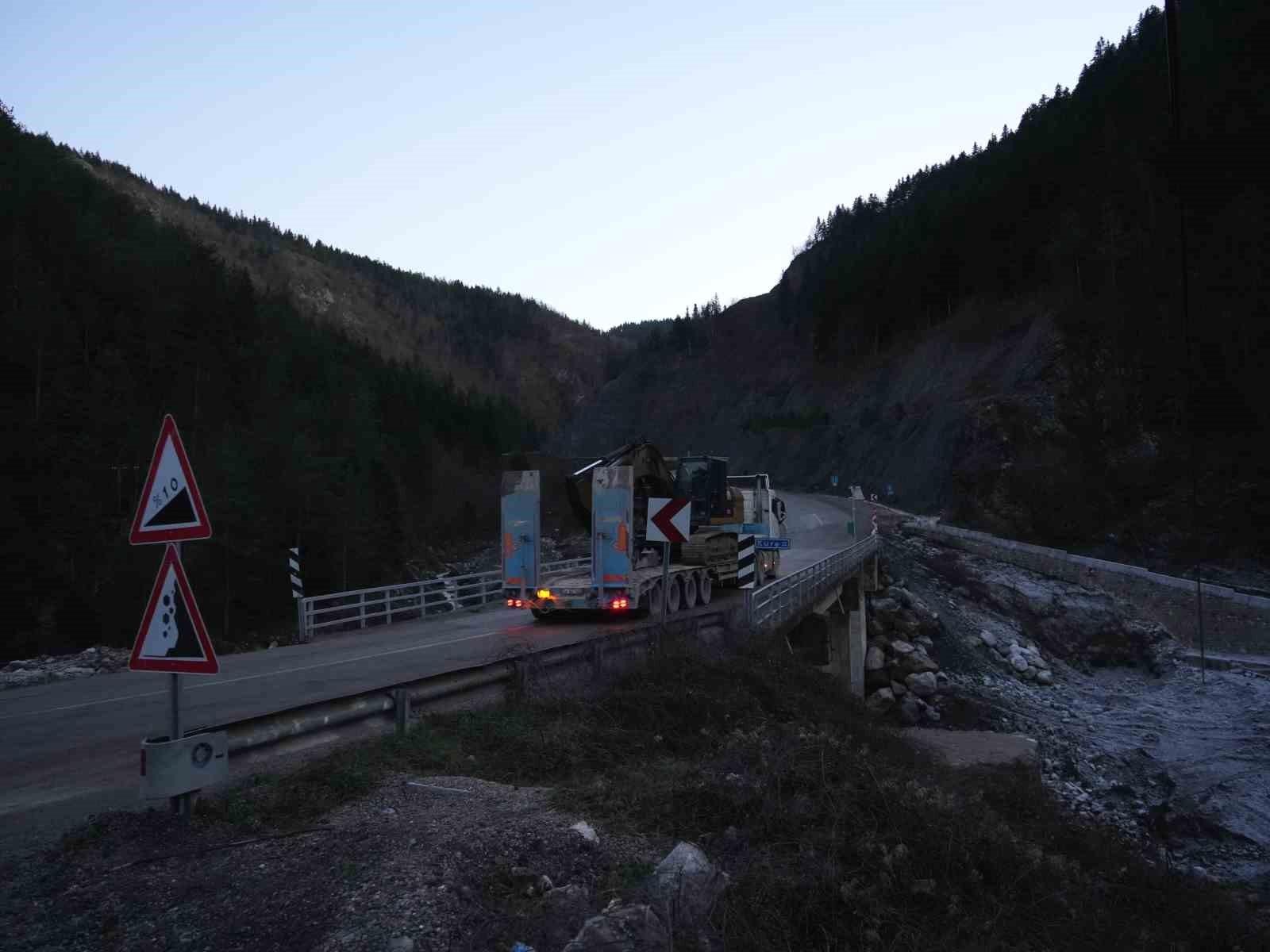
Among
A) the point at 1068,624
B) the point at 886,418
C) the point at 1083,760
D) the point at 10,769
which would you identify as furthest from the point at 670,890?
the point at 886,418

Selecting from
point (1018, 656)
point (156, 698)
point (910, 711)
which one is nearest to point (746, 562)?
point (910, 711)

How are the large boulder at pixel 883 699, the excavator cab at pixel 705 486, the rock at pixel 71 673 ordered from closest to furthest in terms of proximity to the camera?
the rock at pixel 71 673 → the excavator cab at pixel 705 486 → the large boulder at pixel 883 699

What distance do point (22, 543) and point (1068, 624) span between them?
35.3m

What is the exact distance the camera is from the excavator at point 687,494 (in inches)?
700

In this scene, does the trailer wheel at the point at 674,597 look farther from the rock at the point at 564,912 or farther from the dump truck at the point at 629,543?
the rock at the point at 564,912

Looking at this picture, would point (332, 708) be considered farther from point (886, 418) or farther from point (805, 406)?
point (805, 406)

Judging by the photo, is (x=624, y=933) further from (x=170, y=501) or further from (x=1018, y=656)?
(x=1018, y=656)

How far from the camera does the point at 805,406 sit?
79.5m

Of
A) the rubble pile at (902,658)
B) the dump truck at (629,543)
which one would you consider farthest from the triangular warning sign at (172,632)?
the rubble pile at (902,658)

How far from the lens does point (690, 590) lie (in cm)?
1908

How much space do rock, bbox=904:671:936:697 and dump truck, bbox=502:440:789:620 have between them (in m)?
7.89

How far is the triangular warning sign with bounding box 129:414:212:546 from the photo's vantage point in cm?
567

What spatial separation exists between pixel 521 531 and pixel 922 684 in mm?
14674

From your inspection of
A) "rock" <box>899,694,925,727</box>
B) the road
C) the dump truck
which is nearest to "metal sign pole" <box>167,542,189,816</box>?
the road
